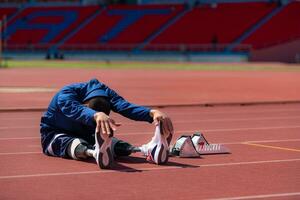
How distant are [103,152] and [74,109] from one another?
0.77m

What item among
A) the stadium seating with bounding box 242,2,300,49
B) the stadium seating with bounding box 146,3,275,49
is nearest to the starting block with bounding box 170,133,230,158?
the stadium seating with bounding box 242,2,300,49

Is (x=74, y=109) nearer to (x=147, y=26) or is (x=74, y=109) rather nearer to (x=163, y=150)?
(x=163, y=150)

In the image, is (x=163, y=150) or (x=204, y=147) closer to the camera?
(x=163, y=150)

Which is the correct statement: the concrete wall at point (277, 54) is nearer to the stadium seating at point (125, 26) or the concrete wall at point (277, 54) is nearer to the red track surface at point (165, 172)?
the stadium seating at point (125, 26)

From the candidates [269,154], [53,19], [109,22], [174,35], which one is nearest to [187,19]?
[174,35]

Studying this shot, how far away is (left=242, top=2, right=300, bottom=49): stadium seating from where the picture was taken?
6391 centimetres

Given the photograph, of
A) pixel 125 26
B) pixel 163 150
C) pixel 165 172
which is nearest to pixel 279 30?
pixel 125 26

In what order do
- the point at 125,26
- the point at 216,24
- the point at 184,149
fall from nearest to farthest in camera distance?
the point at 184,149, the point at 216,24, the point at 125,26

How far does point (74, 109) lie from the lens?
31.3 ft

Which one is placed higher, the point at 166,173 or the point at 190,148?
the point at 190,148

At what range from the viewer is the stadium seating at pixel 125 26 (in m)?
73.9

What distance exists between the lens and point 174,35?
70688 millimetres

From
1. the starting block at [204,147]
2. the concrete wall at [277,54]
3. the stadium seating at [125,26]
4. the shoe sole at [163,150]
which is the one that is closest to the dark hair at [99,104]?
the shoe sole at [163,150]

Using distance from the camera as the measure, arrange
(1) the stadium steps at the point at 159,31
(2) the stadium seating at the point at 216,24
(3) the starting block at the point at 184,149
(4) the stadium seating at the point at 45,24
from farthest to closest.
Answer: (4) the stadium seating at the point at 45,24, (1) the stadium steps at the point at 159,31, (2) the stadium seating at the point at 216,24, (3) the starting block at the point at 184,149
